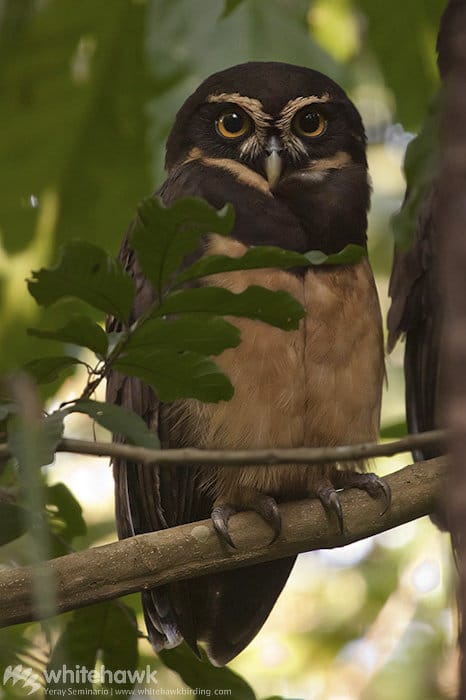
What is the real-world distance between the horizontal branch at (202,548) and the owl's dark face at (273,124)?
1.03 metres

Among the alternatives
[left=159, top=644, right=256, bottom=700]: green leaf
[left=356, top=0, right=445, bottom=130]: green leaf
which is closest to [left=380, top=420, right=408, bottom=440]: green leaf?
[left=159, top=644, right=256, bottom=700]: green leaf

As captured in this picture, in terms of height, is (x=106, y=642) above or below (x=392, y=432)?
below

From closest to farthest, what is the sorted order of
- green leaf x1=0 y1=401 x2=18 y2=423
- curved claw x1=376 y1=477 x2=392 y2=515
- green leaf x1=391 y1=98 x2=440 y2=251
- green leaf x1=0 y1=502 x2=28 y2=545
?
green leaf x1=0 y1=401 x2=18 y2=423
green leaf x1=391 y1=98 x2=440 y2=251
green leaf x1=0 y1=502 x2=28 y2=545
curved claw x1=376 y1=477 x2=392 y2=515

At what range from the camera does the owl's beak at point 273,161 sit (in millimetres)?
3322

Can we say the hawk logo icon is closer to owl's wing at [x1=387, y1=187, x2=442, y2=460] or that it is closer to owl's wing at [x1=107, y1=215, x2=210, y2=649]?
owl's wing at [x1=107, y1=215, x2=210, y2=649]

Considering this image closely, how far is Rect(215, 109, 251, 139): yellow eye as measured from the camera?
352 centimetres

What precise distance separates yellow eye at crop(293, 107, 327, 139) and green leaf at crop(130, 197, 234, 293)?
67.9 inches

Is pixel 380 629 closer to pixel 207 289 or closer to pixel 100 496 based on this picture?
pixel 100 496

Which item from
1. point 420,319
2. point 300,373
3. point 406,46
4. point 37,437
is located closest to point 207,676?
point 300,373

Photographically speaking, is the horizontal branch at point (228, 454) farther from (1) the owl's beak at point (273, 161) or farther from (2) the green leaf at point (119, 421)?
(1) the owl's beak at point (273, 161)

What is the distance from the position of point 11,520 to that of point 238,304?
82cm

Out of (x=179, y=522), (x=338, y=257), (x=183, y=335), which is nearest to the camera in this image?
(x=183, y=335)

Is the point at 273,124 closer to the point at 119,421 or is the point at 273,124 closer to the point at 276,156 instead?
the point at 276,156

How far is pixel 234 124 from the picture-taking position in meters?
3.53
